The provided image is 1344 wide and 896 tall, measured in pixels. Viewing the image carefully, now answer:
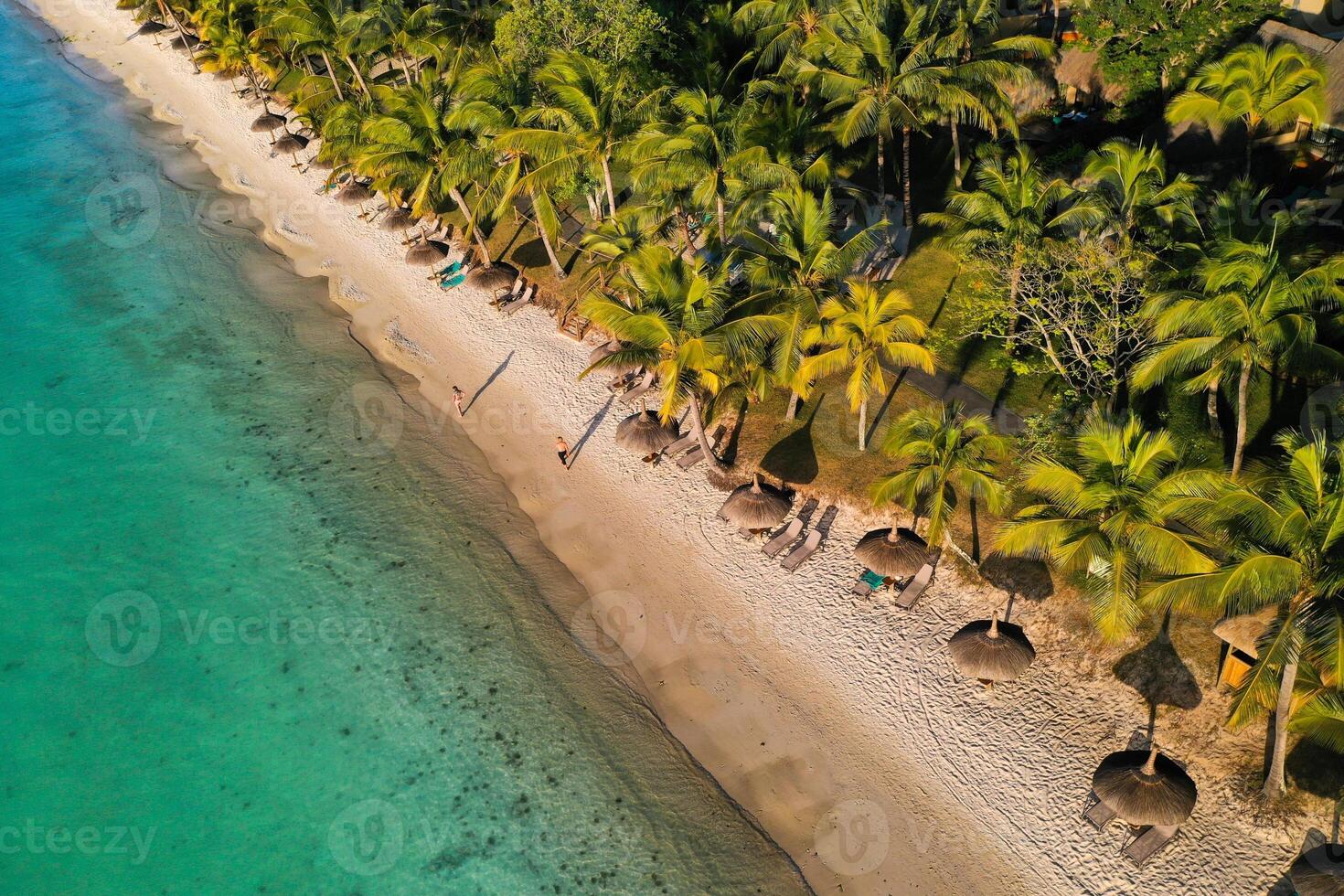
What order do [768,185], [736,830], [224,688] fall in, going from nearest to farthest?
[736,830] → [224,688] → [768,185]

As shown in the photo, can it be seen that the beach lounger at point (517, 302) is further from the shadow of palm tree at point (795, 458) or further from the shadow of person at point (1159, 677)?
the shadow of person at point (1159, 677)

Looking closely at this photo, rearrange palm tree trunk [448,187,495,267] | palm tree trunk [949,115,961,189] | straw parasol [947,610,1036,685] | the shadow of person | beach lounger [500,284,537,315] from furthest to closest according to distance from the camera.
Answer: palm tree trunk [448,187,495,267], beach lounger [500,284,537,315], palm tree trunk [949,115,961,189], straw parasol [947,610,1036,685], the shadow of person

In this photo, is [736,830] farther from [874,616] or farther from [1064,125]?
[1064,125]

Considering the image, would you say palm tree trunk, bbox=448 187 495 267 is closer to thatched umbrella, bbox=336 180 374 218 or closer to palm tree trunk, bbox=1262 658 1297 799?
thatched umbrella, bbox=336 180 374 218

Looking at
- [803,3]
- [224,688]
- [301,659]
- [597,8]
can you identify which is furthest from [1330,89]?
[224,688]

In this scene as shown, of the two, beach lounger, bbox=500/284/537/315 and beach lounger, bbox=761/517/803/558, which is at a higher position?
beach lounger, bbox=761/517/803/558

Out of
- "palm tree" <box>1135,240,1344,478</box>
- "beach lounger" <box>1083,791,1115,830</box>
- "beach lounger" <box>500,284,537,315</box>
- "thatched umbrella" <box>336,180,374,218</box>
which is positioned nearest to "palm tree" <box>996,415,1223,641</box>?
"palm tree" <box>1135,240,1344,478</box>

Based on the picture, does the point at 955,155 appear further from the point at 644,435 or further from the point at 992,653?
the point at 992,653

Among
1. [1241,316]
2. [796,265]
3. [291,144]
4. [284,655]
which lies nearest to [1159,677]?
[1241,316]
